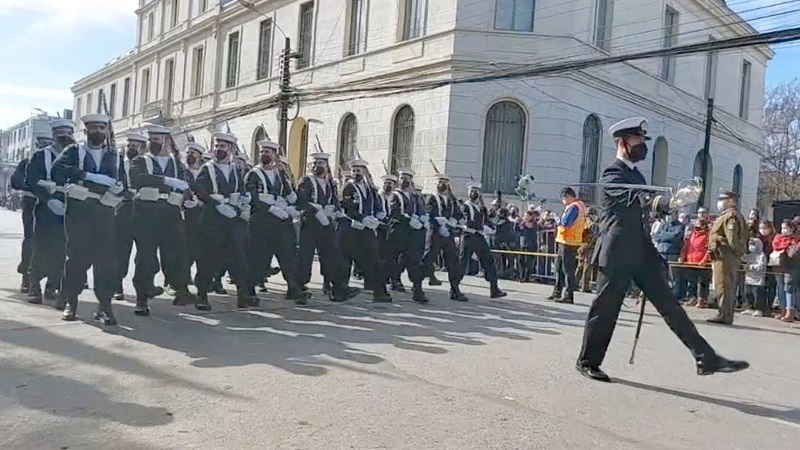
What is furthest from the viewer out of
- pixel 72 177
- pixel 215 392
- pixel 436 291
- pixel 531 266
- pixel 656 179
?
pixel 656 179

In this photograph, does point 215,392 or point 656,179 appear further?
point 656,179

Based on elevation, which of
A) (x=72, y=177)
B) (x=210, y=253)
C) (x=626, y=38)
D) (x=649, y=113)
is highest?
(x=626, y=38)

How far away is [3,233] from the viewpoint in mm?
21984

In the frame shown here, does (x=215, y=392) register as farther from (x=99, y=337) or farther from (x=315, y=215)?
(x=315, y=215)

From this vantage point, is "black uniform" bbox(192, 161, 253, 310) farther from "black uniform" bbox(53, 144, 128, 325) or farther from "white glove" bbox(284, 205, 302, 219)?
"black uniform" bbox(53, 144, 128, 325)

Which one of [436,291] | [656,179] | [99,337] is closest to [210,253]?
[99,337]

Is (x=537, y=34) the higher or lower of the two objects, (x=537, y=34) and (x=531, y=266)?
the higher

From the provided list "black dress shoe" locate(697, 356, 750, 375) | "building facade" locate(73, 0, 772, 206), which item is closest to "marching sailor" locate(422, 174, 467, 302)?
"black dress shoe" locate(697, 356, 750, 375)

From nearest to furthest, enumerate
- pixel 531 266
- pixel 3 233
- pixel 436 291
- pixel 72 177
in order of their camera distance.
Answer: pixel 72 177 < pixel 436 291 < pixel 531 266 < pixel 3 233

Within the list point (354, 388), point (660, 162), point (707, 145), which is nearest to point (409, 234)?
point (354, 388)

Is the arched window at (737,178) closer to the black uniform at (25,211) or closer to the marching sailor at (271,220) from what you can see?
the marching sailor at (271,220)

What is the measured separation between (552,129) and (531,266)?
6856 millimetres

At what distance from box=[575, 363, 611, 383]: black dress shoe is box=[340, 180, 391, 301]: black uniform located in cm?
466

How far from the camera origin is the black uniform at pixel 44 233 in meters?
8.83
